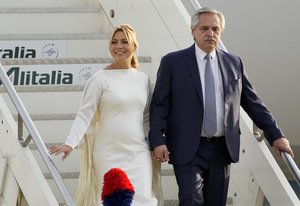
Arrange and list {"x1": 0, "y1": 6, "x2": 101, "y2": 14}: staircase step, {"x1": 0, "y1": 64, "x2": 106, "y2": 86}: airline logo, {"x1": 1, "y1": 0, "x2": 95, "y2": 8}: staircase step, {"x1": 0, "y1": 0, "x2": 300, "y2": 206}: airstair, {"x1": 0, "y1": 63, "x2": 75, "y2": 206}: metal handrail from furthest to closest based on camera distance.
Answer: {"x1": 1, "y1": 0, "x2": 95, "y2": 8}: staircase step < {"x1": 0, "y1": 6, "x2": 101, "y2": 14}: staircase step < {"x1": 0, "y1": 64, "x2": 106, "y2": 86}: airline logo < {"x1": 0, "y1": 0, "x2": 300, "y2": 206}: airstair < {"x1": 0, "y1": 63, "x2": 75, "y2": 206}: metal handrail

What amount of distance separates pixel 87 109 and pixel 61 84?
165cm

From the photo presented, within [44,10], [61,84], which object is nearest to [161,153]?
[61,84]

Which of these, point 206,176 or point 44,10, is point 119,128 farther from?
point 44,10

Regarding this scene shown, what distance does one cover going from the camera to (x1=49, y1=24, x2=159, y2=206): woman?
213 inches

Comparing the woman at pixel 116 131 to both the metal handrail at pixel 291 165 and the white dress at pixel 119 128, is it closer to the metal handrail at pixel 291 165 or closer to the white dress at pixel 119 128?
the white dress at pixel 119 128

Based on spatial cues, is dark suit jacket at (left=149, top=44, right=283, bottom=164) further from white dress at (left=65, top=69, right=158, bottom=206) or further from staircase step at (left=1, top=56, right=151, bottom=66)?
staircase step at (left=1, top=56, right=151, bottom=66)

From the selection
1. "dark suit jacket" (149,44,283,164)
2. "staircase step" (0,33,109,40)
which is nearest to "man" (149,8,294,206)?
"dark suit jacket" (149,44,283,164)

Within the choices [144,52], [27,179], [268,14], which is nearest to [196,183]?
[27,179]

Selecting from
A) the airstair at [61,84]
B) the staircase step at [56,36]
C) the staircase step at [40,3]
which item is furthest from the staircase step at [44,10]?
the staircase step at [56,36]

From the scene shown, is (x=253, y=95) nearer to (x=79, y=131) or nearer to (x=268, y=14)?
(x=79, y=131)

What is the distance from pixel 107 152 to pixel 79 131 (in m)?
0.17

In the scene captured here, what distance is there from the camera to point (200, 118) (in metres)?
5.44

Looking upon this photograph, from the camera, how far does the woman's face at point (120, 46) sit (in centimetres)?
543

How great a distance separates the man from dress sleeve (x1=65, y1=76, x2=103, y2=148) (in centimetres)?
28
